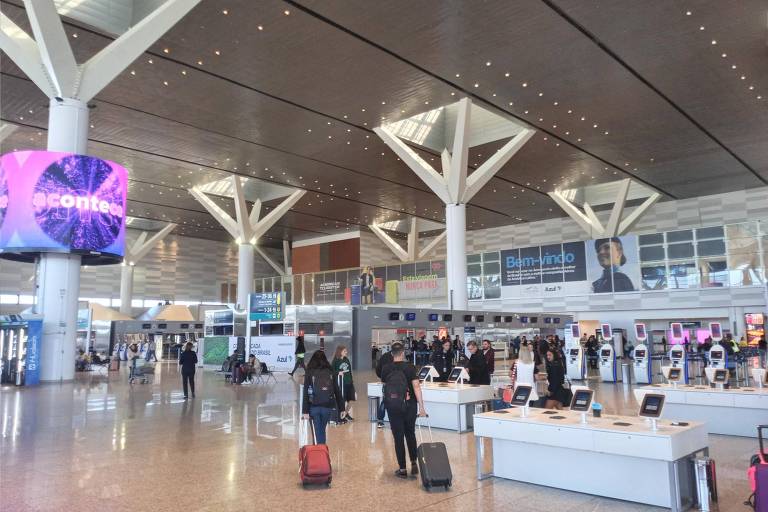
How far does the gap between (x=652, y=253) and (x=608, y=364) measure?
1391cm

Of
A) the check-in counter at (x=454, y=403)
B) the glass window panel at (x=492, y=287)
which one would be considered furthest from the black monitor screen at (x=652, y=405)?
the glass window panel at (x=492, y=287)

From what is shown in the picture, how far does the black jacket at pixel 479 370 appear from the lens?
34.0 feet

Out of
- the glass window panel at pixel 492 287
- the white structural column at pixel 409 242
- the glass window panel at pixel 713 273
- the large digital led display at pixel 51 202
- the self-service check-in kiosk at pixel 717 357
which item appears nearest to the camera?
the large digital led display at pixel 51 202

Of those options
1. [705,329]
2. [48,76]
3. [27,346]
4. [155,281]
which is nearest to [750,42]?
[705,329]

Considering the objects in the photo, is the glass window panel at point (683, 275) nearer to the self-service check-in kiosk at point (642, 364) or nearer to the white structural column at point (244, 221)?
the self-service check-in kiosk at point (642, 364)

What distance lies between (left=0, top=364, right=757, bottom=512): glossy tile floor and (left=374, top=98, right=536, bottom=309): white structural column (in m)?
11.8

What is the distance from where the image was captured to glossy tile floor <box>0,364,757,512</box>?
16.4 feet

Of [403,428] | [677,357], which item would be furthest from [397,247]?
[403,428]

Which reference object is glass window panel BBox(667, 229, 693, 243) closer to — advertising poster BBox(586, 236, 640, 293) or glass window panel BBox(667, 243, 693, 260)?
glass window panel BBox(667, 243, 693, 260)

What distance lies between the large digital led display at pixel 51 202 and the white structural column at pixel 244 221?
1244cm

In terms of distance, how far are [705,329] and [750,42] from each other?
16.6 meters

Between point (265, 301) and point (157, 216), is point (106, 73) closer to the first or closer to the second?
point (265, 301)

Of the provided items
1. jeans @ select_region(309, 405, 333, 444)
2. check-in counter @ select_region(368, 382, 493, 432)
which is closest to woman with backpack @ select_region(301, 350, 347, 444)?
jeans @ select_region(309, 405, 333, 444)

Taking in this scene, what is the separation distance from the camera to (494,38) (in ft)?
48.4
